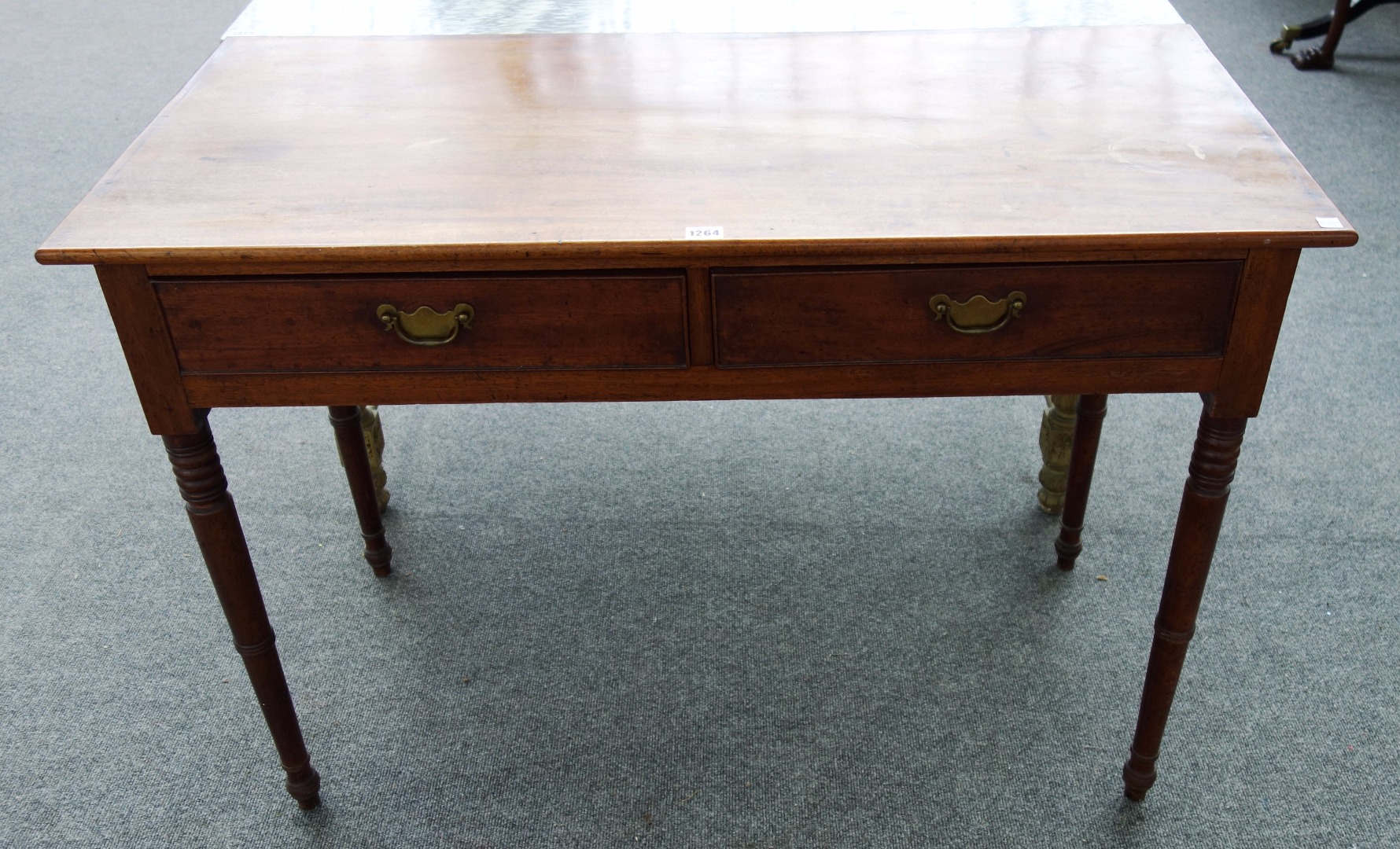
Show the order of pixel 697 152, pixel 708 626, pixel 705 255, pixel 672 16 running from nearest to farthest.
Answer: pixel 705 255
pixel 697 152
pixel 672 16
pixel 708 626

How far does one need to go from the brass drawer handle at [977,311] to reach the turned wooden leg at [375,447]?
1.08m

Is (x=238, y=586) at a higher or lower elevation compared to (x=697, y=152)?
lower

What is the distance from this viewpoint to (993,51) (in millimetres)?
1648

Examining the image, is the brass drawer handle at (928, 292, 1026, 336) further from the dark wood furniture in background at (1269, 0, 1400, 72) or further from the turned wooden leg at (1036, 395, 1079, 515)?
the dark wood furniture in background at (1269, 0, 1400, 72)

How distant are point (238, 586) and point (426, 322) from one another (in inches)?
18.3

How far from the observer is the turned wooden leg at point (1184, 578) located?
1374 mm

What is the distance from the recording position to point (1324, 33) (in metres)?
3.74

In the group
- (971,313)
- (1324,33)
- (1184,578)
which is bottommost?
(1324,33)

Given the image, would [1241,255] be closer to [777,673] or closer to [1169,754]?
[1169,754]

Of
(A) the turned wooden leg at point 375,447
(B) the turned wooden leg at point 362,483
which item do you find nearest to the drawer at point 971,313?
(B) the turned wooden leg at point 362,483

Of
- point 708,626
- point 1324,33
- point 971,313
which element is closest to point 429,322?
point 971,313

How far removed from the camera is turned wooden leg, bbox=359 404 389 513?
6.72 feet

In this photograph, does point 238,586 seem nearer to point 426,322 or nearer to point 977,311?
point 426,322

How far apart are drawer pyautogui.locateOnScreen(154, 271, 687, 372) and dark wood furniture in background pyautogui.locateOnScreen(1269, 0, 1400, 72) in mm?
3125
